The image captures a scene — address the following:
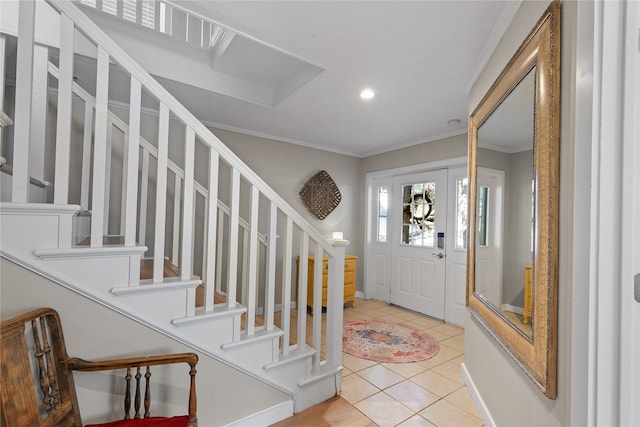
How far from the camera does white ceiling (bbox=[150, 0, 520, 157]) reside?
1.54 m

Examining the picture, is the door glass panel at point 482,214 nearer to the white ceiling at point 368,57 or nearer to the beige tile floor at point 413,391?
the white ceiling at point 368,57

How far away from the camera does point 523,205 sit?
1.33 m

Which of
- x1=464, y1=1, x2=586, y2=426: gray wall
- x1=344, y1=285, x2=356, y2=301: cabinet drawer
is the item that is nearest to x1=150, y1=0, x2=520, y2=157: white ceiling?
x1=464, y1=1, x2=586, y2=426: gray wall

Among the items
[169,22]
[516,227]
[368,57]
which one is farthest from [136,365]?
[169,22]

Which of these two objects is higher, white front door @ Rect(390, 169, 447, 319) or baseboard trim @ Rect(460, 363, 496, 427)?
white front door @ Rect(390, 169, 447, 319)

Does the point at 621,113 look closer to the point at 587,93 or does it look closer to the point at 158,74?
the point at 587,93

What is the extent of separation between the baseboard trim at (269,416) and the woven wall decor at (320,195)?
2.64 m

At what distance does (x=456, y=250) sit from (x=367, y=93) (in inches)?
88.9

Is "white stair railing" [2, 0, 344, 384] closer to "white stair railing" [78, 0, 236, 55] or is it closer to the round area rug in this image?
"white stair railing" [78, 0, 236, 55]

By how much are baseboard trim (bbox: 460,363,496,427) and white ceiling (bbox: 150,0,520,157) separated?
88.8 inches

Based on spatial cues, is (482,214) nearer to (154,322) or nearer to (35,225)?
(154,322)

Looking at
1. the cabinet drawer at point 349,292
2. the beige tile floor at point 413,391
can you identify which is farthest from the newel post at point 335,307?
the cabinet drawer at point 349,292

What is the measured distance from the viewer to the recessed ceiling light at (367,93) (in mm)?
2436

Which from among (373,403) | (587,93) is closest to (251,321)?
(373,403)
